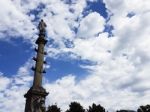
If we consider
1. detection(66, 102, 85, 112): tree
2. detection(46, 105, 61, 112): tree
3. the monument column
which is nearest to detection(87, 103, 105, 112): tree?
detection(66, 102, 85, 112): tree

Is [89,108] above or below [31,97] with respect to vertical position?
above

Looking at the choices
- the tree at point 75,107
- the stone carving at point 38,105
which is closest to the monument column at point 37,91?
the stone carving at point 38,105

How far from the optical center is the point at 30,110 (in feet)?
138

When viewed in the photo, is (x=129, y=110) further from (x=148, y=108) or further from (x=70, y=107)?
(x=70, y=107)

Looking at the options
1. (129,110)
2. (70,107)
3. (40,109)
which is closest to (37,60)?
(40,109)

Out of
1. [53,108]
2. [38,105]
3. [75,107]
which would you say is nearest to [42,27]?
[38,105]

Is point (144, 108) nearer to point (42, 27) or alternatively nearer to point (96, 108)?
point (96, 108)

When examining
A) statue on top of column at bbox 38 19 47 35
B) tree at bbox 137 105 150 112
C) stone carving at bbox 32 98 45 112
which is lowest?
stone carving at bbox 32 98 45 112

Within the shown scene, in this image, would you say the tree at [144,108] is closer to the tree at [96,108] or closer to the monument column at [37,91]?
the tree at [96,108]

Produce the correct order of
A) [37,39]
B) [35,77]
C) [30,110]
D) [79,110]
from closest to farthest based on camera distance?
[30,110]
[35,77]
[37,39]
[79,110]

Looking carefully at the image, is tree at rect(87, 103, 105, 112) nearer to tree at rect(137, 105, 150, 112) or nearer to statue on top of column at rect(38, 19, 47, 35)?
tree at rect(137, 105, 150, 112)

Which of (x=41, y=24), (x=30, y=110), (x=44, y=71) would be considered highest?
(x=41, y=24)

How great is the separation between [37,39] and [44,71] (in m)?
6.63

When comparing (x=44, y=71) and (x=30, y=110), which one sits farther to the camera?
(x=44, y=71)
